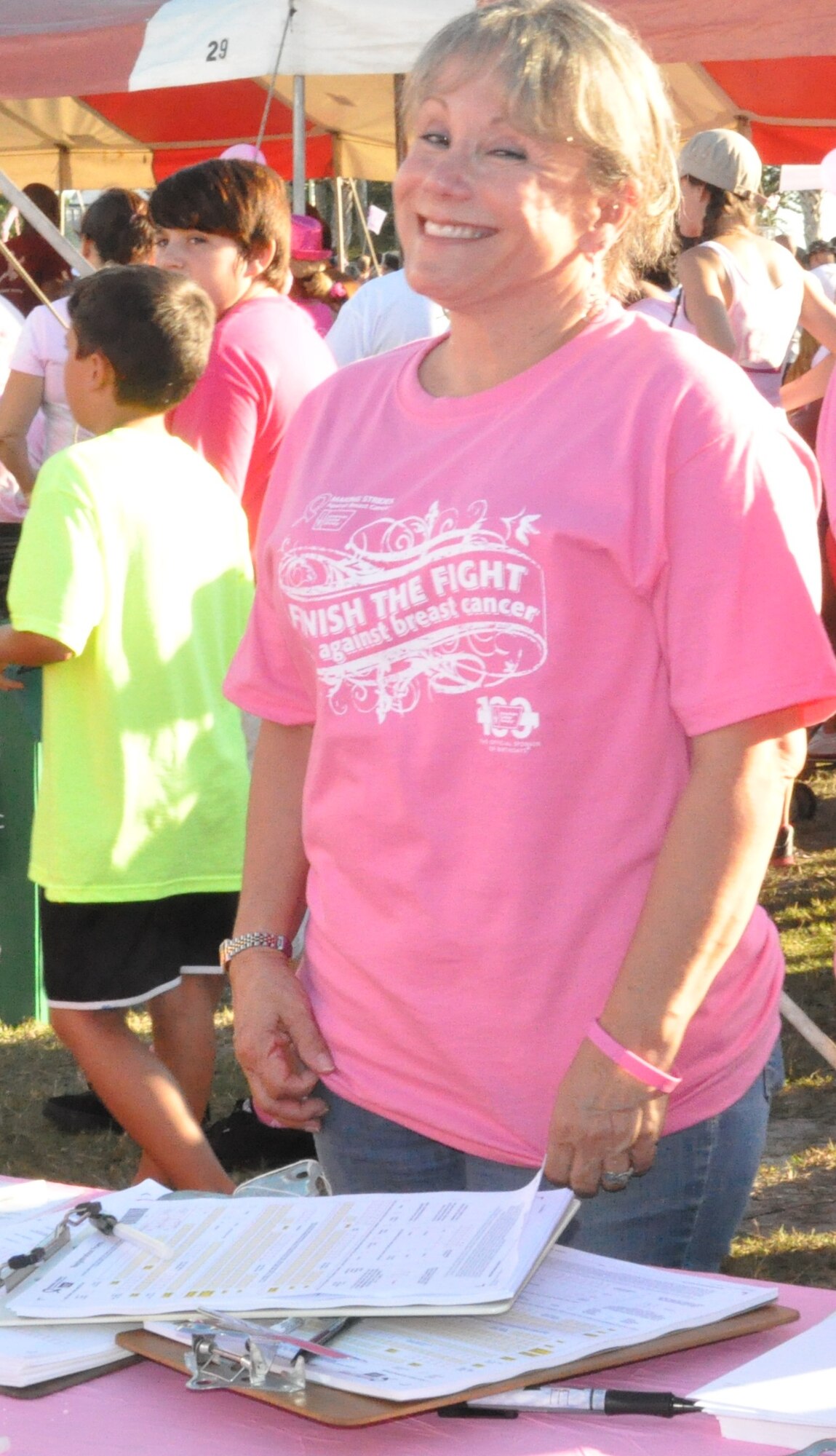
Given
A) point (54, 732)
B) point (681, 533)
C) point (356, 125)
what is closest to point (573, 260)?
point (681, 533)

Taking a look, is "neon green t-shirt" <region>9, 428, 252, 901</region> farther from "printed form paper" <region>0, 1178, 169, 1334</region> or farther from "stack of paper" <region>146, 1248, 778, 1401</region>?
"stack of paper" <region>146, 1248, 778, 1401</region>

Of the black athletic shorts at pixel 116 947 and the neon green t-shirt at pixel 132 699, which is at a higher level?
the neon green t-shirt at pixel 132 699

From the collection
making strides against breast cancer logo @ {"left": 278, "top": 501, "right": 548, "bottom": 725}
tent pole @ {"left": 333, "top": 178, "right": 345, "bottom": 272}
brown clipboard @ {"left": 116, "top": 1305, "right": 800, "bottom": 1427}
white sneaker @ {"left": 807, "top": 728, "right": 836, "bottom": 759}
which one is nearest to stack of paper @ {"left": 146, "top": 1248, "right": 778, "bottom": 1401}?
brown clipboard @ {"left": 116, "top": 1305, "right": 800, "bottom": 1427}

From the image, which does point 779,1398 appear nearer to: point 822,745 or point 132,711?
point 132,711

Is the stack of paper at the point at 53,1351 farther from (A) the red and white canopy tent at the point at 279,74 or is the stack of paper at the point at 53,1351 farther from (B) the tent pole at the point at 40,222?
(A) the red and white canopy tent at the point at 279,74

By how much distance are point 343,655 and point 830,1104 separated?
2.91m

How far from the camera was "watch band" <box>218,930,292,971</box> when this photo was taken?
176cm

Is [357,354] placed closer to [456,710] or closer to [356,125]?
[456,710]

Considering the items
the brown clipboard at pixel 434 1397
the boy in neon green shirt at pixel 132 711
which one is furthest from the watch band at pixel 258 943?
the boy in neon green shirt at pixel 132 711

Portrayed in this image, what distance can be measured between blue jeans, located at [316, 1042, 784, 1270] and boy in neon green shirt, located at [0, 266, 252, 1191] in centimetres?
137

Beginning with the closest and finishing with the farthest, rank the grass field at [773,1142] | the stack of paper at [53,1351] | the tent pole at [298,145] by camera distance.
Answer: the stack of paper at [53,1351]
the grass field at [773,1142]
the tent pole at [298,145]

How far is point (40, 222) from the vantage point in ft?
18.0

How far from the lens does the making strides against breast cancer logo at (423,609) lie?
1455mm

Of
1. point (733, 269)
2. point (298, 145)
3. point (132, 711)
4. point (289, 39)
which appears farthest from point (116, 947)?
point (298, 145)
